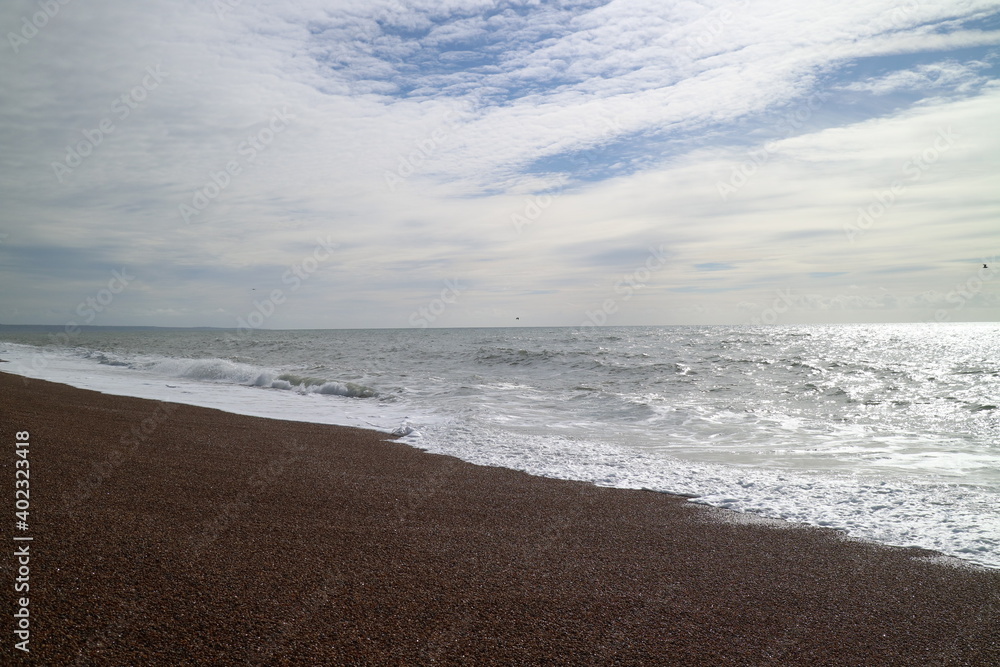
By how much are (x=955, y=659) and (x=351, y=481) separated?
5.49m

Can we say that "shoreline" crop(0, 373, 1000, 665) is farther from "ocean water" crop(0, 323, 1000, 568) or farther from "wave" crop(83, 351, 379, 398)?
"wave" crop(83, 351, 379, 398)

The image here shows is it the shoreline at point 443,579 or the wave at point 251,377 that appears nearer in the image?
the shoreline at point 443,579

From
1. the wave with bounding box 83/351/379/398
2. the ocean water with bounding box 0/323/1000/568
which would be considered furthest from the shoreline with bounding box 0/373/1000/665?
the wave with bounding box 83/351/379/398

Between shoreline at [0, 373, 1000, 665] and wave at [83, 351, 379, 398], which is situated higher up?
wave at [83, 351, 379, 398]

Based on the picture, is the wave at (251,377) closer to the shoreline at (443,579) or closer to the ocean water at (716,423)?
the ocean water at (716,423)

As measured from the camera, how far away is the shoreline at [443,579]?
3174 mm

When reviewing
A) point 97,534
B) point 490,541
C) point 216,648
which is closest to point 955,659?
point 490,541

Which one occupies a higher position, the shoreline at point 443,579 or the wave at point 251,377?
the wave at point 251,377

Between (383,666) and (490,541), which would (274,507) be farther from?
(383,666)

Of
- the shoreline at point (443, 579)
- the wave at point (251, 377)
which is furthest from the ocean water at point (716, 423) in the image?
the shoreline at point (443, 579)

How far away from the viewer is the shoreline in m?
3.17

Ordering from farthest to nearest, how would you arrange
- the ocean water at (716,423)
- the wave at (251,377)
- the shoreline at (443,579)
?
the wave at (251,377), the ocean water at (716,423), the shoreline at (443,579)

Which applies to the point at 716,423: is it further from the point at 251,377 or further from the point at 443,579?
the point at 251,377

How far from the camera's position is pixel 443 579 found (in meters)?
3.99
